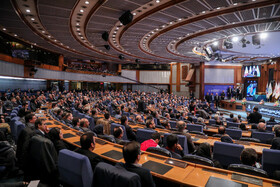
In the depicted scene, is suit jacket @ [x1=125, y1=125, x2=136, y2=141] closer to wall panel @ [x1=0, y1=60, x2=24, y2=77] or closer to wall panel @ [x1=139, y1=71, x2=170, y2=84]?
wall panel @ [x1=0, y1=60, x2=24, y2=77]

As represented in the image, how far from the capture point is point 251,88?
69.2 feet

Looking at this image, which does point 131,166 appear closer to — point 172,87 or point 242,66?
point 242,66

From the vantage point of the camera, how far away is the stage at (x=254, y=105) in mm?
12285

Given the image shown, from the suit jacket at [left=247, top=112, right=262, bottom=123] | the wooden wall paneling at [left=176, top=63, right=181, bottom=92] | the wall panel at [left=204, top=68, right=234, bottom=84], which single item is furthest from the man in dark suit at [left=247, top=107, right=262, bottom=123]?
the wooden wall paneling at [left=176, top=63, right=181, bottom=92]

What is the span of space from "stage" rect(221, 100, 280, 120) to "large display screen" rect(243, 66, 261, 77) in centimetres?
542

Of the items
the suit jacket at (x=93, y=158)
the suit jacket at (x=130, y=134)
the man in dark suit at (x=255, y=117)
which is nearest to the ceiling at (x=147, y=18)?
the man in dark suit at (x=255, y=117)

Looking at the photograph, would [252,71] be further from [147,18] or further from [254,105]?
[147,18]

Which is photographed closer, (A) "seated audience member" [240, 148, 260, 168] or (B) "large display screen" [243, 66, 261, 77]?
(A) "seated audience member" [240, 148, 260, 168]

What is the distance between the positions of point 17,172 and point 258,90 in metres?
23.1

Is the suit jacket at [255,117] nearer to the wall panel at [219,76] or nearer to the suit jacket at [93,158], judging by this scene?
the suit jacket at [93,158]

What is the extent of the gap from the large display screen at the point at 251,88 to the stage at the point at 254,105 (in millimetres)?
4583

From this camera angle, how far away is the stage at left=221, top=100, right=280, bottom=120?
40.3ft

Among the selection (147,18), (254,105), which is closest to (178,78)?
(254,105)

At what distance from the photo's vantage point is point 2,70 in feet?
40.2
